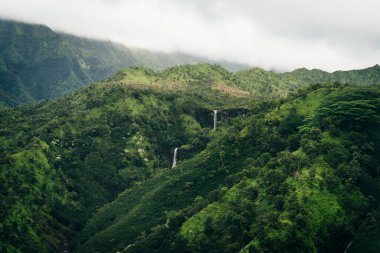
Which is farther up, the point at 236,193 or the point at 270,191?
the point at 270,191

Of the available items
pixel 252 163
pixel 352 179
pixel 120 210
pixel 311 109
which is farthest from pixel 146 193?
pixel 352 179

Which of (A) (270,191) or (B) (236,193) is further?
(B) (236,193)

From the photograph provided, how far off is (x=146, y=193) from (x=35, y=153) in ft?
158

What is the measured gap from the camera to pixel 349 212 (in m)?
123

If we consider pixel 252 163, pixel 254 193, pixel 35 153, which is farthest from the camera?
pixel 35 153

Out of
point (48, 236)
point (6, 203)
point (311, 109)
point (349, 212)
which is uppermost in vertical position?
point (311, 109)

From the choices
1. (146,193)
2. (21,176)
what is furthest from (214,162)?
(21,176)

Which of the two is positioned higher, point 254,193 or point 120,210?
point 254,193

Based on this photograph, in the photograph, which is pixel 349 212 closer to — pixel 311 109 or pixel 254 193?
pixel 254 193

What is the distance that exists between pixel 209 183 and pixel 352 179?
161ft

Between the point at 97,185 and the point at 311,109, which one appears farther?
the point at 97,185

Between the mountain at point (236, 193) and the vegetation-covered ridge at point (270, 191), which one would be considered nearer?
the vegetation-covered ridge at point (270, 191)

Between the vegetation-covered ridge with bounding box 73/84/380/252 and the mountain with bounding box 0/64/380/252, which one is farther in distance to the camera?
the mountain with bounding box 0/64/380/252

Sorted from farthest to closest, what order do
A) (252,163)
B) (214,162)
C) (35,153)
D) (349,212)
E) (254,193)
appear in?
(35,153) → (214,162) → (252,163) → (254,193) → (349,212)
